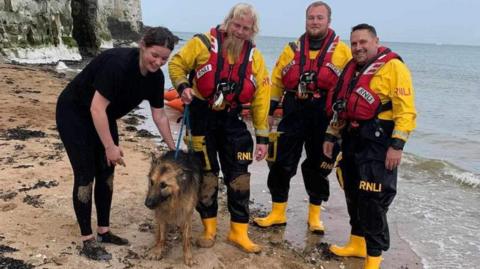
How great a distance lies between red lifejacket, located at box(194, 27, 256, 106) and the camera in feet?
15.0

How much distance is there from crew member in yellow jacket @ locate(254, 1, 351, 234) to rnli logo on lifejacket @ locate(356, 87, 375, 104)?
83 cm

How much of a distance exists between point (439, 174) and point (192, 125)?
7.21 m

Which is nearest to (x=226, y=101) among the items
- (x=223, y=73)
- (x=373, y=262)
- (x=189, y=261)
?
(x=223, y=73)

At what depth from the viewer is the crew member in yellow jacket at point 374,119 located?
4.25 meters

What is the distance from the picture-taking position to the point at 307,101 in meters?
5.44

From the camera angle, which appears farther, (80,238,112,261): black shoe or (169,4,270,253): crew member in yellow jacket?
(169,4,270,253): crew member in yellow jacket

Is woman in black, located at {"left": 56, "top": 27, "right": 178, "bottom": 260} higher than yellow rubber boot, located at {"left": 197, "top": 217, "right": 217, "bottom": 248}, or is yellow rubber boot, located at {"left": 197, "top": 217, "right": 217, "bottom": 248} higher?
woman in black, located at {"left": 56, "top": 27, "right": 178, "bottom": 260}

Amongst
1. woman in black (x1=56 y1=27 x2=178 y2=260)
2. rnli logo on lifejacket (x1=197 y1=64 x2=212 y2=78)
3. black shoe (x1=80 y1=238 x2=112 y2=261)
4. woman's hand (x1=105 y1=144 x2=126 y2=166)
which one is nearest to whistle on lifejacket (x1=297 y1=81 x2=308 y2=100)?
rnli logo on lifejacket (x1=197 y1=64 x2=212 y2=78)

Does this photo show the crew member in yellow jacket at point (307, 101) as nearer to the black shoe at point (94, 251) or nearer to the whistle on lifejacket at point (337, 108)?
the whistle on lifejacket at point (337, 108)

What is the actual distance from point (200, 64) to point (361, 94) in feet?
5.28

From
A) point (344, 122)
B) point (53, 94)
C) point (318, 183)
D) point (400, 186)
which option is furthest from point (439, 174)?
point (53, 94)

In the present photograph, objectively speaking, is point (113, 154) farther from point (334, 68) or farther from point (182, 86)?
point (334, 68)

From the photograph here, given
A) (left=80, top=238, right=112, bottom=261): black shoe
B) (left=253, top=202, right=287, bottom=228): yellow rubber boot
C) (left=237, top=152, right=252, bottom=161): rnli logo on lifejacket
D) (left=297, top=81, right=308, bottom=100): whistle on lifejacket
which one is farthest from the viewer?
(left=253, top=202, right=287, bottom=228): yellow rubber boot

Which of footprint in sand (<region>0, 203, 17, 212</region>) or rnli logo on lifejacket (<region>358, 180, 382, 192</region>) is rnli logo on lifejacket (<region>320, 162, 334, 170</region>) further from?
footprint in sand (<region>0, 203, 17, 212</region>)
